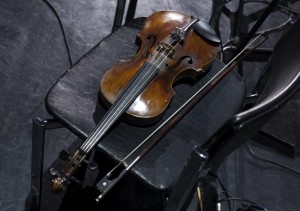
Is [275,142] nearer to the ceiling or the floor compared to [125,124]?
nearer to the floor

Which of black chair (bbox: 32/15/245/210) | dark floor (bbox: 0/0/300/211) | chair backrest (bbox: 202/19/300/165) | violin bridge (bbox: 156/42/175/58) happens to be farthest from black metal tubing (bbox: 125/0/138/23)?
chair backrest (bbox: 202/19/300/165)

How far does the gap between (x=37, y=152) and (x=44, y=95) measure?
54cm

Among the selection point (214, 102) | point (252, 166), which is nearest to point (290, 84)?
point (214, 102)

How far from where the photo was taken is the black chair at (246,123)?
2.33ft

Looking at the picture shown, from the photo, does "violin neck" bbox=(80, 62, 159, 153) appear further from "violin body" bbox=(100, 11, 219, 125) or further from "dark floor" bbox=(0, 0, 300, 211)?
"dark floor" bbox=(0, 0, 300, 211)

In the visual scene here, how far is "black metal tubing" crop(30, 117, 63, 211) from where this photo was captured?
969 millimetres

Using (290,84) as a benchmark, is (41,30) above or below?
below

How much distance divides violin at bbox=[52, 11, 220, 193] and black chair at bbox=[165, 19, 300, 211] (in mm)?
178

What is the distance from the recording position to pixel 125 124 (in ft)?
3.25

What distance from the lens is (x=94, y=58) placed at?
111 cm

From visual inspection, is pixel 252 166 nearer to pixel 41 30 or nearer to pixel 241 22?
pixel 241 22

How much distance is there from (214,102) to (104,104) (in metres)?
0.30

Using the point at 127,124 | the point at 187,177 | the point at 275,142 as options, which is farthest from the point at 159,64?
the point at 275,142

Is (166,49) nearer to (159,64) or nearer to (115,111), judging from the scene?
(159,64)
